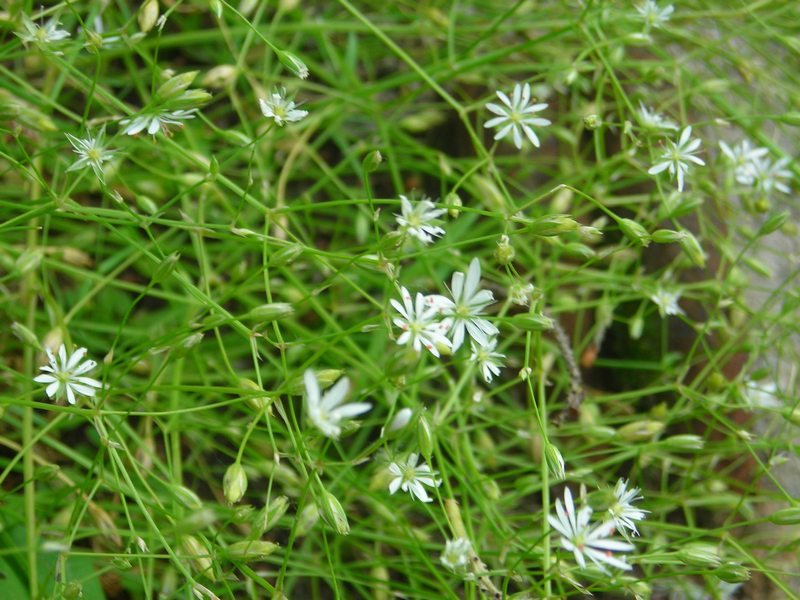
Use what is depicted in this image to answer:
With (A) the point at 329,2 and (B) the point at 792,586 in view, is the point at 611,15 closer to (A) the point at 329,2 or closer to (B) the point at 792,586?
(A) the point at 329,2

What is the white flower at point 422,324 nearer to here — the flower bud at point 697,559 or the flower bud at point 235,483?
the flower bud at point 235,483

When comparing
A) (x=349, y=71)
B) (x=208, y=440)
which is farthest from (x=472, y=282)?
(x=349, y=71)

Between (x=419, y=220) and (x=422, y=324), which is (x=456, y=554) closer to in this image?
(x=422, y=324)

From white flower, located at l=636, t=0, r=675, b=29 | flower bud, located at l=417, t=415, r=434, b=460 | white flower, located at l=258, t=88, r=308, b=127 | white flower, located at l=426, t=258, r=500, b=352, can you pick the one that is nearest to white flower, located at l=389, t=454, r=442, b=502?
flower bud, located at l=417, t=415, r=434, b=460

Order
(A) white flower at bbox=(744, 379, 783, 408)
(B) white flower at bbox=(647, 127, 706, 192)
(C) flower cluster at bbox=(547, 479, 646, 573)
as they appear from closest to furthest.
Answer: (C) flower cluster at bbox=(547, 479, 646, 573), (B) white flower at bbox=(647, 127, 706, 192), (A) white flower at bbox=(744, 379, 783, 408)

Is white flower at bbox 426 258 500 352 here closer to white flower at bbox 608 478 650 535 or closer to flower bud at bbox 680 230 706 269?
white flower at bbox 608 478 650 535

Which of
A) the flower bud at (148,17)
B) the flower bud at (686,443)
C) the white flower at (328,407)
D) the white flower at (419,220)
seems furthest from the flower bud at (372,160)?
the flower bud at (686,443)

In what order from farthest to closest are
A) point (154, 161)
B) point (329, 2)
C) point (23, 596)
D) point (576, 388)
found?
point (329, 2)
point (154, 161)
point (576, 388)
point (23, 596)
